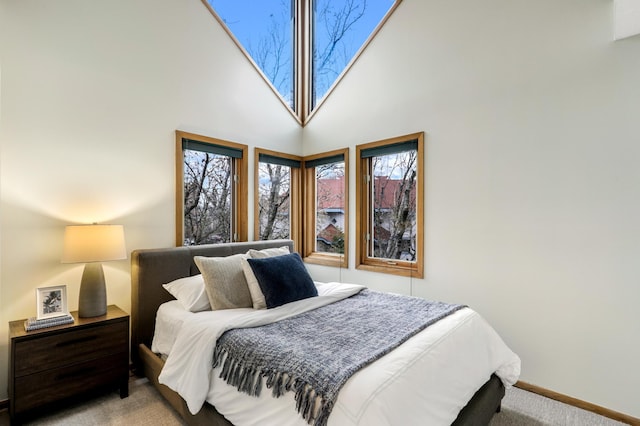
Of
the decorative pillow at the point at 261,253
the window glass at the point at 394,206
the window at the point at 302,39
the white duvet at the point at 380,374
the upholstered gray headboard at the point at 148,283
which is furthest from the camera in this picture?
the window at the point at 302,39

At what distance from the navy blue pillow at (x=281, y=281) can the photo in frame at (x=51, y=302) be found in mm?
1304

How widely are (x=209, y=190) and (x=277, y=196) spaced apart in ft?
3.26

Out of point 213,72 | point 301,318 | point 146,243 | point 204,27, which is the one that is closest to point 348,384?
point 301,318

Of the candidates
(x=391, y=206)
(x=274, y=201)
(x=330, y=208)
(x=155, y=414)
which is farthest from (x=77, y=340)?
(x=391, y=206)

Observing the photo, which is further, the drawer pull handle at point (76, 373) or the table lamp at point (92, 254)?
the table lamp at point (92, 254)

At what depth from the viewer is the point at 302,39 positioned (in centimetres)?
445

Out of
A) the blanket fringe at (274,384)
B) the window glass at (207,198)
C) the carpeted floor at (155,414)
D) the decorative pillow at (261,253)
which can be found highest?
the window glass at (207,198)

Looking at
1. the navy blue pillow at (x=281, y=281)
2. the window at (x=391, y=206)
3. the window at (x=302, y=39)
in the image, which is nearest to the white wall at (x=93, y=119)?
the window at (x=302, y=39)

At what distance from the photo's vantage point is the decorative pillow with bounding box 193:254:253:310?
2.38m

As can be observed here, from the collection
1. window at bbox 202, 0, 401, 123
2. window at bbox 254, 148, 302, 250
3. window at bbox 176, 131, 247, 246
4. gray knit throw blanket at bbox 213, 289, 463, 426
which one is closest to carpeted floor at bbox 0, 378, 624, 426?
gray knit throw blanket at bbox 213, 289, 463, 426

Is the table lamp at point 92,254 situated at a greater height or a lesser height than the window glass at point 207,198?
lesser

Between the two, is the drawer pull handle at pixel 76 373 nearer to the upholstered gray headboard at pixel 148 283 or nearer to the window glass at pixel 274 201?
the upholstered gray headboard at pixel 148 283

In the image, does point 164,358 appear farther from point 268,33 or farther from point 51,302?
point 268,33

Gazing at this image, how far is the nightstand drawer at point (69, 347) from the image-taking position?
198 centimetres
